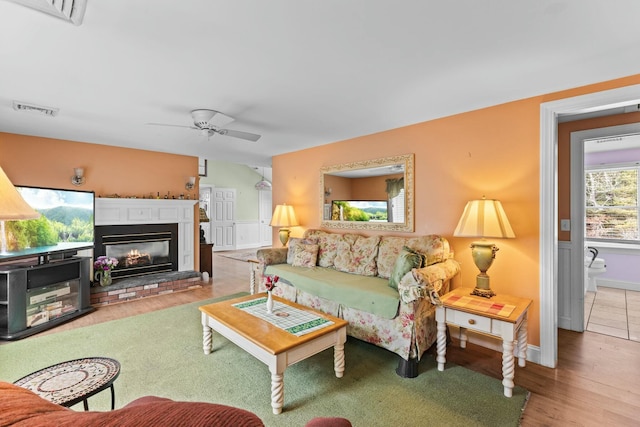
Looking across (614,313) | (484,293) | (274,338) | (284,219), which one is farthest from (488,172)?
(284,219)

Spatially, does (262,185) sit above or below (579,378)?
above

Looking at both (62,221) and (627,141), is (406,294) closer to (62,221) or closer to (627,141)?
(62,221)

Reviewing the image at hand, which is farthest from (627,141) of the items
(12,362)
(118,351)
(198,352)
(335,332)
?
(12,362)

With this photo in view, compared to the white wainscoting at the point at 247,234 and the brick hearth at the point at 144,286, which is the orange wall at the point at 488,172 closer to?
the brick hearth at the point at 144,286

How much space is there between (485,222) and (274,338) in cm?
193

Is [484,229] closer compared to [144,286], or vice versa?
[484,229]

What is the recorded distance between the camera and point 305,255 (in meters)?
3.88

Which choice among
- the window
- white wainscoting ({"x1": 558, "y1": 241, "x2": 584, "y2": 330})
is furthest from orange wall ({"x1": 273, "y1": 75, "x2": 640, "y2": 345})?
the window

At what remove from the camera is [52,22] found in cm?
160

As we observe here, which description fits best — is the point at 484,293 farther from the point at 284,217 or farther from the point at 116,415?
the point at 284,217

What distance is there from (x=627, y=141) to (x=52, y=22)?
22.0ft

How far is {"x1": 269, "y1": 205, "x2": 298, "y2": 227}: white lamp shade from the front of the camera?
4699 mm

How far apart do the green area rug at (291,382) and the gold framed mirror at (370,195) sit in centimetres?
152

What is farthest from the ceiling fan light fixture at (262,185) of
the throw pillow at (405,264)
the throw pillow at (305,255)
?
the throw pillow at (405,264)
